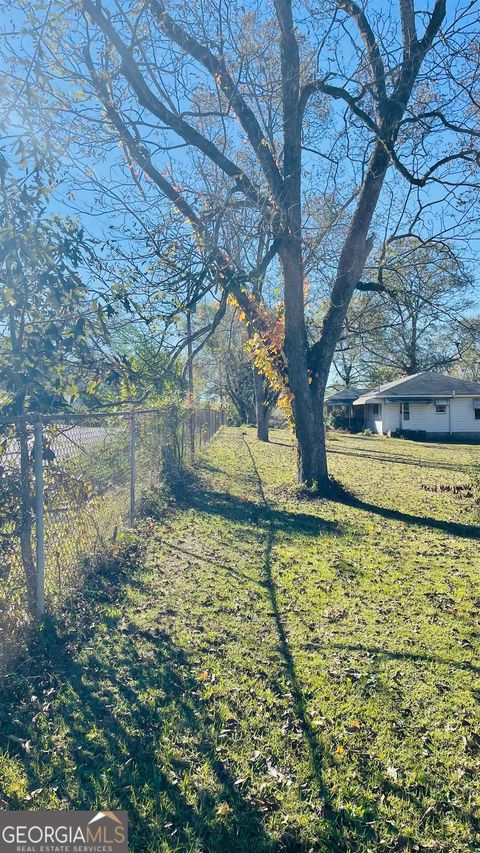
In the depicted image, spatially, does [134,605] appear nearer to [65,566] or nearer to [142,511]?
[65,566]

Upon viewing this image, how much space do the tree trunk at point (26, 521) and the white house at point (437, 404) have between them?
2742 cm

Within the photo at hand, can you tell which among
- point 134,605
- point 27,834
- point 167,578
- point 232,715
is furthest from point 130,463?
point 27,834

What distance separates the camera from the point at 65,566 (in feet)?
16.2

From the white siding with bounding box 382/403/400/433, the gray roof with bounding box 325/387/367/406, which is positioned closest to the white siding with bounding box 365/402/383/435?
the white siding with bounding box 382/403/400/433

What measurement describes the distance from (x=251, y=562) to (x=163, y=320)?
3225 millimetres

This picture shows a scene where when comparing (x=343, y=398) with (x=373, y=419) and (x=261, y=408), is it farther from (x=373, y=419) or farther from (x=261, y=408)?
(x=261, y=408)

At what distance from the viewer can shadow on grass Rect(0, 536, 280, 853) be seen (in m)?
2.41

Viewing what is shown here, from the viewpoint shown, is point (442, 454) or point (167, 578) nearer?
point (167, 578)

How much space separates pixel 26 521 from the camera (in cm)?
411

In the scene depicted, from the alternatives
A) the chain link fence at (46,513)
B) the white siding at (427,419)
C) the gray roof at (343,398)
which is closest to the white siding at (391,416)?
the white siding at (427,419)

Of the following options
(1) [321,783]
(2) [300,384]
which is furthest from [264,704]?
(2) [300,384]

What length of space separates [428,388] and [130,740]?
29081 millimetres

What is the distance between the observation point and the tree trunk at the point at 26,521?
4012 millimetres

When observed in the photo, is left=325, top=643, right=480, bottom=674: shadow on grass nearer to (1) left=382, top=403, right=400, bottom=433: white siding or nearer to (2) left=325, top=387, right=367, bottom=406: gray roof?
(1) left=382, top=403, right=400, bottom=433: white siding
